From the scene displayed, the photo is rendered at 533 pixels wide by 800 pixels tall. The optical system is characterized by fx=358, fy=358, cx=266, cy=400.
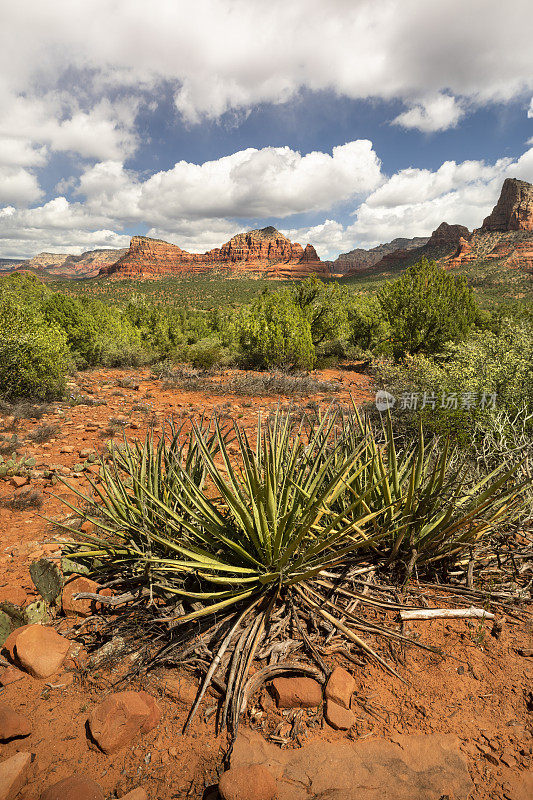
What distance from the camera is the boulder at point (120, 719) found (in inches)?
69.9

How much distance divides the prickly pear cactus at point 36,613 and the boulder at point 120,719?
98 centimetres

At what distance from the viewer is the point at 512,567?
272 centimetres

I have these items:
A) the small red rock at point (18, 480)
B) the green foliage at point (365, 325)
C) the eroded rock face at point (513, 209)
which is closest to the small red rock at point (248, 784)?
the small red rock at point (18, 480)

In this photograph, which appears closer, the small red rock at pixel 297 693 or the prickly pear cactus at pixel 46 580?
the small red rock at pixel 297 693

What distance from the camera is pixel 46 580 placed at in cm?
273

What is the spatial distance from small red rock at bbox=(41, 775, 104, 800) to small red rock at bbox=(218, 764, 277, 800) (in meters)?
0.55

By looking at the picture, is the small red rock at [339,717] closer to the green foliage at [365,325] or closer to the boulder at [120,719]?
the boulder at [120,719]

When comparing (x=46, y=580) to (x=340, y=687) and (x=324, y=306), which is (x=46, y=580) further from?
(x=324, y=306)

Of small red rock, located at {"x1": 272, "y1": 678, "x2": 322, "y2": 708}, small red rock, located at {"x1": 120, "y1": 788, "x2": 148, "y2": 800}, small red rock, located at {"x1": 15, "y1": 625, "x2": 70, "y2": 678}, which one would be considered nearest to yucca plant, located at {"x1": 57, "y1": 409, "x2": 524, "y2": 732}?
small red rock, located at {"x1": 272, "y1": 678, "x2": 322, "y2": 708}

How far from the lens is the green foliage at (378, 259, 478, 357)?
1581cm

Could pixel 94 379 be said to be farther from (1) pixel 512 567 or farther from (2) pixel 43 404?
(1) pixel 512 567

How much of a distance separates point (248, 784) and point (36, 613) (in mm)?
1947

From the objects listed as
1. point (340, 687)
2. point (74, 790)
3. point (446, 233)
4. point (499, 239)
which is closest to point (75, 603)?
point (74, 790)

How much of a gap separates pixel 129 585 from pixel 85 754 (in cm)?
122
